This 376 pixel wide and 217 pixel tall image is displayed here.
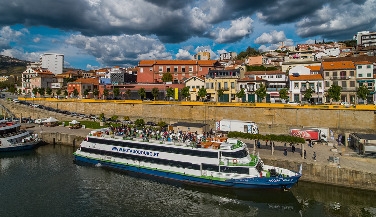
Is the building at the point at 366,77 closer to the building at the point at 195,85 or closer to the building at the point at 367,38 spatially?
the building at the point at 195,85

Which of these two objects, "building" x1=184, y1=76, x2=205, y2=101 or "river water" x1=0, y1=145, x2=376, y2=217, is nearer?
"river water" x1=0, y1=145, x2=376, y2=217

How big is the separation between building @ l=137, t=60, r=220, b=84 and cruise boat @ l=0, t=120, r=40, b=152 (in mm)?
46662

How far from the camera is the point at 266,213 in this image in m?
24.3

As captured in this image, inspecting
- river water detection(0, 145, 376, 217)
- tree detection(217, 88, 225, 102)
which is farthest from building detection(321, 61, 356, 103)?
river water detection(0, 145, 376, 217)

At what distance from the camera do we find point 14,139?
1785 inches

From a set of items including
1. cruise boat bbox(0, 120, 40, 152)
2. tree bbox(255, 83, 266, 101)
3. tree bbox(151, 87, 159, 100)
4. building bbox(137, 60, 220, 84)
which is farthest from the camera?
building bbox(137, 60, 220, 84)

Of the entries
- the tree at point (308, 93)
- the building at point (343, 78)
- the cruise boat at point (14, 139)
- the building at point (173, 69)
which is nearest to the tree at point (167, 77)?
the building at point (173, 69)

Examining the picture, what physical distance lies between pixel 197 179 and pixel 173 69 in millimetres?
63273

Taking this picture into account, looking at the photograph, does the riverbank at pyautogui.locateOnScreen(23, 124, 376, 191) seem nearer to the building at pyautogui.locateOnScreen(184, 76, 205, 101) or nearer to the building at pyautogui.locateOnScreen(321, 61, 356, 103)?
the building at pyautogui.locateOnScreen(321, 61, 356, 103)

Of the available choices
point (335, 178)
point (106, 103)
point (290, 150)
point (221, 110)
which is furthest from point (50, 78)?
point (335, 178)

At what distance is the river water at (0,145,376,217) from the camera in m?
24.3

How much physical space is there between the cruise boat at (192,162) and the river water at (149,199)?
48.7 inches

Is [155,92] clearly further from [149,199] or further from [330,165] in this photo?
[330,165]

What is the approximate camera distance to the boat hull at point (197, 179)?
27188mm
